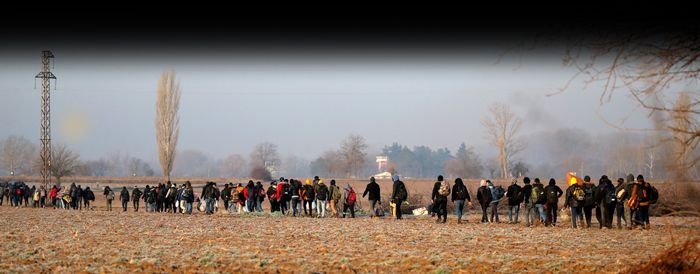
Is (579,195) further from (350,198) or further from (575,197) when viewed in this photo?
(350,198)

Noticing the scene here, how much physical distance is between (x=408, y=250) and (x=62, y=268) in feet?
20.1

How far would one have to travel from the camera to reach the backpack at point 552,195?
2089 centimetres

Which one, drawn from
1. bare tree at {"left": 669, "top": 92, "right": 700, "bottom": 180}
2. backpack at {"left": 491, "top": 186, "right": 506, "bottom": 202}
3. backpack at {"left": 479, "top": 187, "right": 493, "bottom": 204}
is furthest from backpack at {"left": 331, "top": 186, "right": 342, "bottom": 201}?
bare tree at {"left": 669, "top": 92, "right": 700, "bottom": 180}

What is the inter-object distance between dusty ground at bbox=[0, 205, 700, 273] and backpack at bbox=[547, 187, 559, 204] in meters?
1.20

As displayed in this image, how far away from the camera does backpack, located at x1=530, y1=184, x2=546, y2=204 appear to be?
21.1 metres

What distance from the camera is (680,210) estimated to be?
8.17m

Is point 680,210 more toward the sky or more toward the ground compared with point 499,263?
more toward the sky

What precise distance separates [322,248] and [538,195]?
9.47m

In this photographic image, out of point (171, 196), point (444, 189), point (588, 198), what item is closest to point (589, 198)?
point (588, 198)

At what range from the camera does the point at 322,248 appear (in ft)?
45.4

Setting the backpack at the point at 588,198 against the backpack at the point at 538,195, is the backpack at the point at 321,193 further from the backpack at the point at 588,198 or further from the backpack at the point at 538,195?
the backpack at the point at 588,198

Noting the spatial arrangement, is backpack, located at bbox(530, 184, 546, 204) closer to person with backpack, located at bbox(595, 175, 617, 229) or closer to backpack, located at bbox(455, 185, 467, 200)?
person with backpack, located at bbox(595, 175, 617, 229)

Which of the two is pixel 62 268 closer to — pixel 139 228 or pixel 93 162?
pixel 139 228

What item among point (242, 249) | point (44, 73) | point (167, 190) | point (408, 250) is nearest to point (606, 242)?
point (408, 250)
